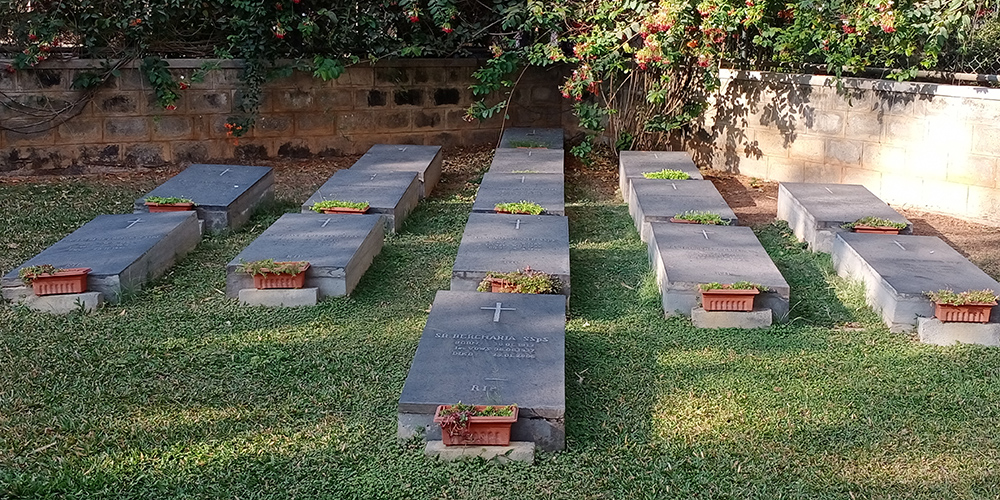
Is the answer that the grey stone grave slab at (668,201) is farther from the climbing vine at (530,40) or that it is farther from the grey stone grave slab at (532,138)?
the grey stone grave slab at (532,138)

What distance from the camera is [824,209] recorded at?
649 cm

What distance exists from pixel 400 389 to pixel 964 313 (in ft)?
8.91

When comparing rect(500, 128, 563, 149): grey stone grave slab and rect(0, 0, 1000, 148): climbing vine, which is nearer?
rect(0, 0, 1000, 148): climbing vine

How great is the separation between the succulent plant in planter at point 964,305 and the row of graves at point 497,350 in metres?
1.80

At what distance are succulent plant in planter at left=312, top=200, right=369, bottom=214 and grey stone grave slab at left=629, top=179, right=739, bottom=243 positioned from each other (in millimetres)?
1904

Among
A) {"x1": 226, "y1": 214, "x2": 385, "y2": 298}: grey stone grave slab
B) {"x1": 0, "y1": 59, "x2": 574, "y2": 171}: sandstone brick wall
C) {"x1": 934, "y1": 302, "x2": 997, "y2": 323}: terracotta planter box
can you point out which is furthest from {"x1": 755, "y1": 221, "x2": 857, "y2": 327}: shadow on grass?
{"x1": 0, "y1": 59, "x2": 574, "y2": 171}: sandstone brick wall

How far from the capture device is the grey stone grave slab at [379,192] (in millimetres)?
6613

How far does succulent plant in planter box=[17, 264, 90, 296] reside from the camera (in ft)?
16.1

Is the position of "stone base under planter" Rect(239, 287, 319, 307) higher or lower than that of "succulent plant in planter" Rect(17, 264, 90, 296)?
lower

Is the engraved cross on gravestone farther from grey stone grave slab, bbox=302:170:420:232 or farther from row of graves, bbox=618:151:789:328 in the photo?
grey stone grave slab, bbox=302:170:420:232

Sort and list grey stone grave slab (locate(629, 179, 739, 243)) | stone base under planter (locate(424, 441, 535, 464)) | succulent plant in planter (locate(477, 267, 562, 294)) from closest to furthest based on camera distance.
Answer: stone base under planter (locate(424, 441, 535, 464)) → succulent plant in planter (locate(477, 267, 562, 294)) → grey stone grave slab (locate(629, 179, 739, 243))

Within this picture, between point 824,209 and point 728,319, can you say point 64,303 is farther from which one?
point 824,209

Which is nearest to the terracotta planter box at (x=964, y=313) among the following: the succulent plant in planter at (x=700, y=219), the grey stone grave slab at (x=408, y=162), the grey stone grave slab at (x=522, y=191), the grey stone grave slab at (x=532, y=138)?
the succulent plant in planter at (x=700, y=219)

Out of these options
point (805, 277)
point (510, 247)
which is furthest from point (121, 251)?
point (805, 277)
